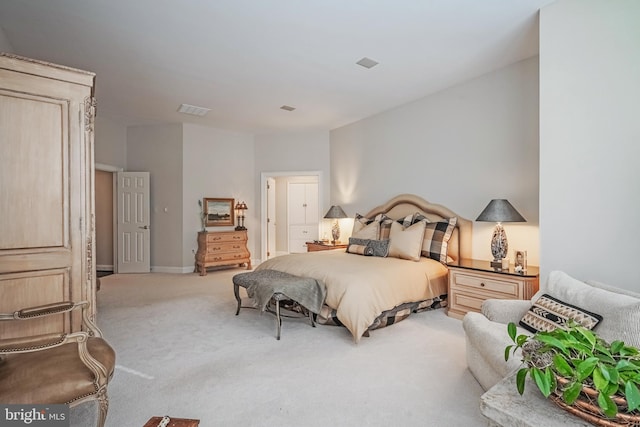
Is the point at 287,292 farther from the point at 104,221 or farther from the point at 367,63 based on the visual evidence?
the point at 104,221

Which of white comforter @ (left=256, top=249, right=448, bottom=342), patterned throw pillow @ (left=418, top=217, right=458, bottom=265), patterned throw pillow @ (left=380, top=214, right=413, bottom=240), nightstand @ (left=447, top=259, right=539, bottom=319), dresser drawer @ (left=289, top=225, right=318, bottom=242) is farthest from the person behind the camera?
dresser drawer @ (left=289, top=225, right=318, bottom=242)

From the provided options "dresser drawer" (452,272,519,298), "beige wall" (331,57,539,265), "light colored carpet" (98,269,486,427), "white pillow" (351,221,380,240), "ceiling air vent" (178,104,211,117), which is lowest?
"light colored carpet" (98,269,486,427)

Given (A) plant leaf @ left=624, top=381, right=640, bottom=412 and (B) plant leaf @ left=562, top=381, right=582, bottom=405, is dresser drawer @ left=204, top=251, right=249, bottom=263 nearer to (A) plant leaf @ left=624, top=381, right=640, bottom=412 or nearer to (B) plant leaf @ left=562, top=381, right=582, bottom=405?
(B) plant leaf @ left=562, top=381, right=582, bottom=405

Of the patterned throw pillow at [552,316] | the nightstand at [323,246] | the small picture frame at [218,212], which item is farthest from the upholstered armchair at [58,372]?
the small picture frame at [218,212]

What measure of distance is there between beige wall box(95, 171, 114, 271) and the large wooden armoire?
5648 millimetres

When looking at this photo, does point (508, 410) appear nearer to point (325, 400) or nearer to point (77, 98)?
point (325, 400)

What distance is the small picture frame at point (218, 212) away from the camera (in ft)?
21.8

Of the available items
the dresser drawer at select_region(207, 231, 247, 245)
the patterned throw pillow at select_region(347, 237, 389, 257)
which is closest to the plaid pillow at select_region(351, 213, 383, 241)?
the patterned throw pillow at select_region(347, 237, 389, 257)

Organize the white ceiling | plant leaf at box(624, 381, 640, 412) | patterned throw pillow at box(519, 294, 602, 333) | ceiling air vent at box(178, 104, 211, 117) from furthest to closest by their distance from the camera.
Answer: ceiling air vent at box(178, 104, 211, 117) < the white ceiling < patterned throw pillow at box(519, 294, 602, 333) < plant leaf at box(624, 381, 640, 412)

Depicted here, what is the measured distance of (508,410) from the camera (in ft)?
3.44

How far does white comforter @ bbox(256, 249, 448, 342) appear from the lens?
3023mm

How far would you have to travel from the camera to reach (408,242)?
13.3 feet

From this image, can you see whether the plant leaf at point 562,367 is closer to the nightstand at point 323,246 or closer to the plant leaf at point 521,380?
the plant leaf at point 521,380

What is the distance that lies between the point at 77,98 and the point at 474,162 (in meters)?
4.02
